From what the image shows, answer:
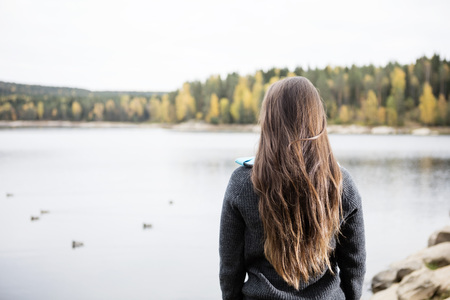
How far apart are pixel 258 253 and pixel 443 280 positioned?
16.0ft

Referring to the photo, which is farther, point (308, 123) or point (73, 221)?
point (73, 221)

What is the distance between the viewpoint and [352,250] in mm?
2096

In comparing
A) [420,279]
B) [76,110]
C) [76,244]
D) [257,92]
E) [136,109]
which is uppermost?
[257,92]

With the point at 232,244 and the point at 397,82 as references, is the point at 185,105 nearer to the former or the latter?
the point at 397,82

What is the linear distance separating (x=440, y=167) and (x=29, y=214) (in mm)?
24150

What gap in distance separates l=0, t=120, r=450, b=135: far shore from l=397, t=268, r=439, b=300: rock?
32.9m

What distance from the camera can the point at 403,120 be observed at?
74.4 meters

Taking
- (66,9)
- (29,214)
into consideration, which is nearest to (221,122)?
(66,9)

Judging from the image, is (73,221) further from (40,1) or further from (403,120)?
(40,1)

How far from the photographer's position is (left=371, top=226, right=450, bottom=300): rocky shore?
5.84m

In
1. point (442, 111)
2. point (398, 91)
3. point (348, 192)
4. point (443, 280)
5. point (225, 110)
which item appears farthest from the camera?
point (225, 110)

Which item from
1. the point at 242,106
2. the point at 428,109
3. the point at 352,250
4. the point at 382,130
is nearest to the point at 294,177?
the point at 352,250

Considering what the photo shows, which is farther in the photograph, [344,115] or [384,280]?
[344,115]

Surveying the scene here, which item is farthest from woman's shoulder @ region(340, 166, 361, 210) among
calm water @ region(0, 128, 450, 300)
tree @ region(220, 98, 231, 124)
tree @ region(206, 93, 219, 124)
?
tree @ region(206, 93, 219, 124)
